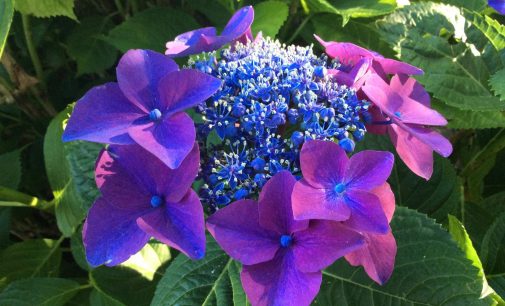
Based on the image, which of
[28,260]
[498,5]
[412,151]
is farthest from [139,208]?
[498,5]

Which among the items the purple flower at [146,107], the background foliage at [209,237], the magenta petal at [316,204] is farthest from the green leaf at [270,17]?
the magenta petal at [316,204]

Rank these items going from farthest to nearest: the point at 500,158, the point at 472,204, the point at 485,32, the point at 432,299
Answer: the point at 500,158 → the point at 472,204 → the point at 485,32 → the point at 432,299

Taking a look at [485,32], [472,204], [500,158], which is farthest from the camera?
[500,158]

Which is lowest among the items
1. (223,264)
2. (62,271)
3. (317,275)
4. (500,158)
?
(62,271)

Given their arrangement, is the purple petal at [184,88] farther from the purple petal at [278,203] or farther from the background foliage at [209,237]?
the background foliage at [209,237]

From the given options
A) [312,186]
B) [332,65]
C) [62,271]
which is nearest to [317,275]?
[312,186]

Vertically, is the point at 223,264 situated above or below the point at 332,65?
below

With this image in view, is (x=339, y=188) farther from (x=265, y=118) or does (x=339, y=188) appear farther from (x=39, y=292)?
(x=39, y=292)

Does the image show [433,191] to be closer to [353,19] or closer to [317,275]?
[353,19]
